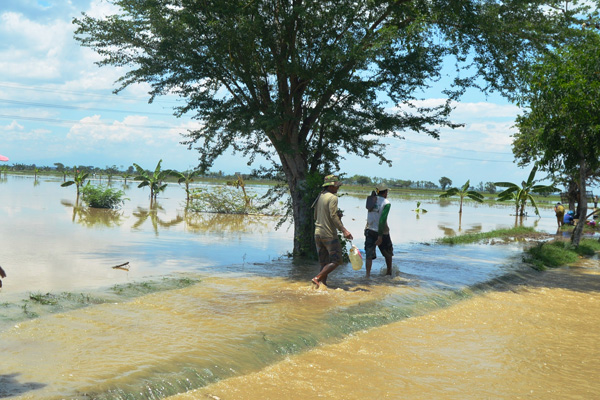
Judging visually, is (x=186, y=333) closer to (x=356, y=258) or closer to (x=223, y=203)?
(x=356, y=258)

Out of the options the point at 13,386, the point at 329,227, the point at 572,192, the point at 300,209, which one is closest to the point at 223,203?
the point at 300,209

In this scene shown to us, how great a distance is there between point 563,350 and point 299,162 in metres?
8.64

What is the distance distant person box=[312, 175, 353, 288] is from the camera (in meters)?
9.61

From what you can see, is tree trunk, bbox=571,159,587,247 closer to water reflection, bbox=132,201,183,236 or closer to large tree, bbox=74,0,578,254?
large tree, bbox=74,0,578,254

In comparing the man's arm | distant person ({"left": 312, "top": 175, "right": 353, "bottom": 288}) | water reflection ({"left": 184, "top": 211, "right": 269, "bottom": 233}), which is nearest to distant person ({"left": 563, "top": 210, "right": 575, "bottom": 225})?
water reflection ({"left": 184, "top": 211, "right": 269, "bottom": 233})

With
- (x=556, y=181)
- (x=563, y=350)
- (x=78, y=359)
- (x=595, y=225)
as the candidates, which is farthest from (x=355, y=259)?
(x=595, y=225)

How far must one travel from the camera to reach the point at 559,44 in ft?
46.2

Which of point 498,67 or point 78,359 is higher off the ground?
point 498,67

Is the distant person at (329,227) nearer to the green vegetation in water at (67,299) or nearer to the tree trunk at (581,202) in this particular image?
the green vegetation in water at (67,299)

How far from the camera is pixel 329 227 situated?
9.68 meters

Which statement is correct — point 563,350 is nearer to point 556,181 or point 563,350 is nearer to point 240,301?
point 240,301

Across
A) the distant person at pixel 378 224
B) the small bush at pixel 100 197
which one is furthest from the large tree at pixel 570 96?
the small bush at pixel 100 197

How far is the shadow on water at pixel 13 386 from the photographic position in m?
4.67

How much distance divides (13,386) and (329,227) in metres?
5.95
